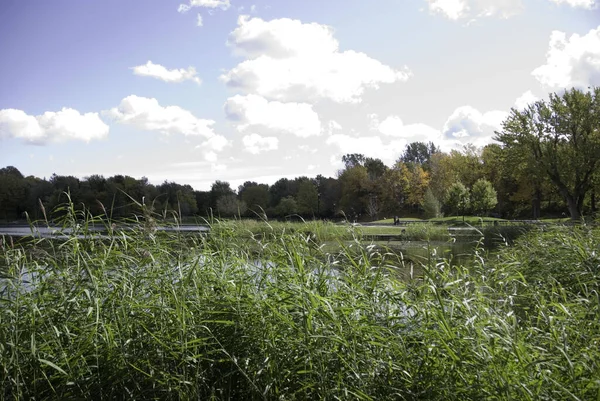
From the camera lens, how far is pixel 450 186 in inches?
1781

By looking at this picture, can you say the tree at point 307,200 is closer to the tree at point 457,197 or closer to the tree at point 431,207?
the tree at point 431,207

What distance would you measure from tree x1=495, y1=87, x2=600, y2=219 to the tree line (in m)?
0.07

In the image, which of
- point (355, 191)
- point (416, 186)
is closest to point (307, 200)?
point (355, 191)

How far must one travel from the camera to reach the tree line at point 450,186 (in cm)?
3350

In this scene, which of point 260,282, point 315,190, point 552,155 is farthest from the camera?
point 315,190

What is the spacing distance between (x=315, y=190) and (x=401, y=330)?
50.9 m

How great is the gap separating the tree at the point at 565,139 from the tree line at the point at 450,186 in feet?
0.22

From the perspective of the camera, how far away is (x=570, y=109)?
1330 inches

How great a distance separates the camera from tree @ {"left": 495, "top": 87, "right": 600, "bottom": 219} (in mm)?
32594

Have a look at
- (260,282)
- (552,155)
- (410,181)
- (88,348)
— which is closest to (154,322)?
(88,348)

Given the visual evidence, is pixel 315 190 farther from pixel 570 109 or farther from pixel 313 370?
pixel 313 370

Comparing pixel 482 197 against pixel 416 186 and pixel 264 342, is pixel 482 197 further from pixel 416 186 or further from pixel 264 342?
pixel 264 342

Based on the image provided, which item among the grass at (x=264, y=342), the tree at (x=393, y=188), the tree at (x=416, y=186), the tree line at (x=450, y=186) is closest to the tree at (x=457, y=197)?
the tree line at (x=450, y=186)

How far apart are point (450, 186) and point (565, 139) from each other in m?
12.1
